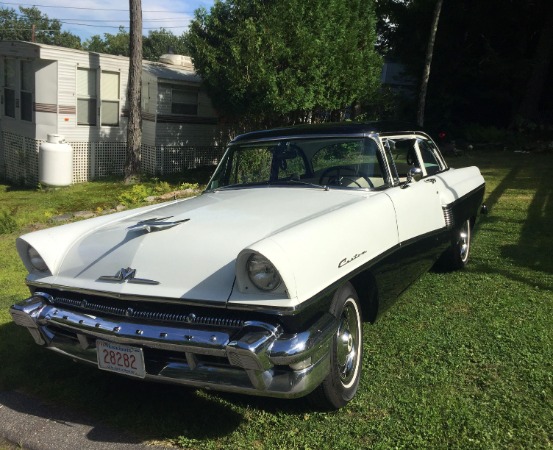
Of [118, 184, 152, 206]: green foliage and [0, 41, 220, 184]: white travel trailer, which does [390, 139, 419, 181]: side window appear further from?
[0, 41, 220, 184]: white travel trailer

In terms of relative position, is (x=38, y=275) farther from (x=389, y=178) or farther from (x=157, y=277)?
(x=389, y=178)

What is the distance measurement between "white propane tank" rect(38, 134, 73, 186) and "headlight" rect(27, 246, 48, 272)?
34.0 ft

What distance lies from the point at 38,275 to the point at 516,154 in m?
16.3

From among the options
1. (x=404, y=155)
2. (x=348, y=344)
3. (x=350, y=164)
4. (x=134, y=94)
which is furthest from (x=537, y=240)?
(x=134, y=94)

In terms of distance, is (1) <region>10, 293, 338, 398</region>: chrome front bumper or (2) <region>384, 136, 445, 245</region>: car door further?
(2) <region>384, 136, 445, 245</region>: car door

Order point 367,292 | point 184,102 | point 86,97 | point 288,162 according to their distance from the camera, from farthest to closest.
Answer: point 184,102, point 86,97, point 288,162, point 367,292

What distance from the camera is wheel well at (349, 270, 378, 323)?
3.49 meters

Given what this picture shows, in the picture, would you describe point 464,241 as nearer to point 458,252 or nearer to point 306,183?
point 458,252

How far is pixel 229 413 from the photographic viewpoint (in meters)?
3.29

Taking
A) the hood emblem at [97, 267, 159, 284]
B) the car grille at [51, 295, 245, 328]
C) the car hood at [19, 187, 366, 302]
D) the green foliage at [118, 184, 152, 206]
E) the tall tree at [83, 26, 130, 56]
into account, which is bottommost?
the green foliage at [118, 184, 152, 206]

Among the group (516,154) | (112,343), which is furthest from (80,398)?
(516,154)

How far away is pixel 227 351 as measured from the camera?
264cm

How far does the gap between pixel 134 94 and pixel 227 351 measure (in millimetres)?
11547

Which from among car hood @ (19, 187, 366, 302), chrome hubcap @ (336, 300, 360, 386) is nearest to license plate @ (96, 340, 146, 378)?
car hood @ (19, 187, 366, 302)
